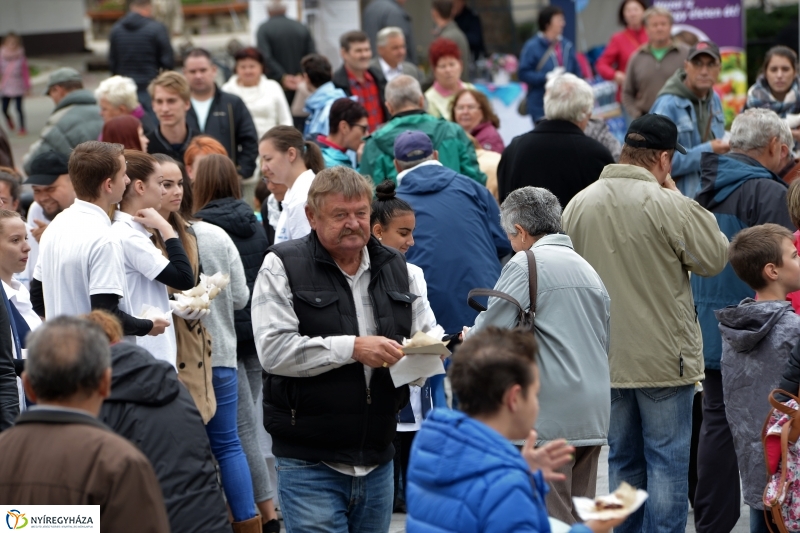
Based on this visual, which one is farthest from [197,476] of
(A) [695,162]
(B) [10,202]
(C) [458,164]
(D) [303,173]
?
(A) [695,162]

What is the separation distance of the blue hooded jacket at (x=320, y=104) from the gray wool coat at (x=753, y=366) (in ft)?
15.3

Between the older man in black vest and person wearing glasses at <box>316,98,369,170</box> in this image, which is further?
person wearing glasses at <box>316,98,369,170</box>

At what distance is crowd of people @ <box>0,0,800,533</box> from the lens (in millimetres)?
2936

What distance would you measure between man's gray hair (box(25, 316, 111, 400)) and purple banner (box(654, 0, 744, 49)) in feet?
39.3

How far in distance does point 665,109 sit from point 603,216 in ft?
10.1

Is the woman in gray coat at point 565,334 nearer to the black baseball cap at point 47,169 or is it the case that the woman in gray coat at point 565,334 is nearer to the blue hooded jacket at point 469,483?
the blue hooded jacket at point 469,483

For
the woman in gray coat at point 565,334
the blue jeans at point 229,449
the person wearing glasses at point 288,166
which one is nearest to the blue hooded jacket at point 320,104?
the person wearing glasses at point 288,166

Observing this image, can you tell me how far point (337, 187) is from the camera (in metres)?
4.09

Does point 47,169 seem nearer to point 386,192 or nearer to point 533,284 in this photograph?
point 386,192

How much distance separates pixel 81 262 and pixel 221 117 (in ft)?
15.1

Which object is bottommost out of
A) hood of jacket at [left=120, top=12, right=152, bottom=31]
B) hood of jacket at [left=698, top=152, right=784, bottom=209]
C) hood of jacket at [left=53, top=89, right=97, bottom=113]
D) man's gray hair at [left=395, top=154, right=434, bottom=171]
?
hood of jacket at [left=698, top=152, right=784, bottom=209]

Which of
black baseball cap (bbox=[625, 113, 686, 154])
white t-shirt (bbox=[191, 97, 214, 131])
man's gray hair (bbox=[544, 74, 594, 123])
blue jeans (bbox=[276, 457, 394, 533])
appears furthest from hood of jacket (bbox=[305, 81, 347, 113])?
blue jeans (bbox=[276, 457, 394, 533])

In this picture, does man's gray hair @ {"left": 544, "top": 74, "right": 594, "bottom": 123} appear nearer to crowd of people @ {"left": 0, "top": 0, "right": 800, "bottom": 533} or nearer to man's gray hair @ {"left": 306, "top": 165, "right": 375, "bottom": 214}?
crowd of people @ {"left": 0, "top": 0, "right": 800, "bottom": 533}

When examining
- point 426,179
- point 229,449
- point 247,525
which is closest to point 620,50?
point 426,179
